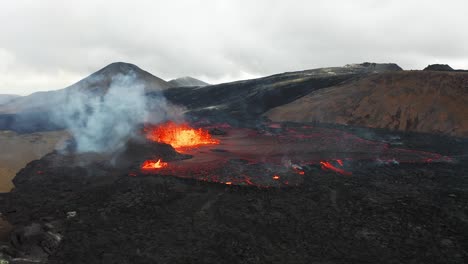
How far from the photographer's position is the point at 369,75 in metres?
63.2

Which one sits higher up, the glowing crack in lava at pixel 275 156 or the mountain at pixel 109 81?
the mountain at pixel 109 81

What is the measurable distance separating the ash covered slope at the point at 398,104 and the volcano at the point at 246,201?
3751 millimetres

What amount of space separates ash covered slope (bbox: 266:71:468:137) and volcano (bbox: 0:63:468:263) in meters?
3.75

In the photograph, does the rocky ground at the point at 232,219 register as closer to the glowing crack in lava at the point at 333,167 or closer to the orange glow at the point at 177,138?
the glowing crack in lava at the point at 333,167

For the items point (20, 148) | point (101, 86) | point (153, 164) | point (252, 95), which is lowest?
point (153, 164)

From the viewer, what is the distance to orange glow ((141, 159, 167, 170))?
83.9 feet

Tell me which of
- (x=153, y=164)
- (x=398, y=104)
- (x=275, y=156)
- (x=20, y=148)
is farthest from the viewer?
(x=398, y=104)

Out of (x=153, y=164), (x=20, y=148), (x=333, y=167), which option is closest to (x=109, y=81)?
(x=20, y=148)

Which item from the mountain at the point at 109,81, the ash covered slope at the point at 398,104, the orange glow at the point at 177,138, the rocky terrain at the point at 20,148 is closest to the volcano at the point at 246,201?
the orange glow at the point at 177,138

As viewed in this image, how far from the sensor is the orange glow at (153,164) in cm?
2556

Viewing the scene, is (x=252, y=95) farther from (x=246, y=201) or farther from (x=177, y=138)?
(x=246, y=201)

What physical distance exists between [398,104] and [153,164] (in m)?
39.2

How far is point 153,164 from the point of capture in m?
26.5

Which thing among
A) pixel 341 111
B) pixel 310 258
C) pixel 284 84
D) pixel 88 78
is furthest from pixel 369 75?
pixel 88 78
